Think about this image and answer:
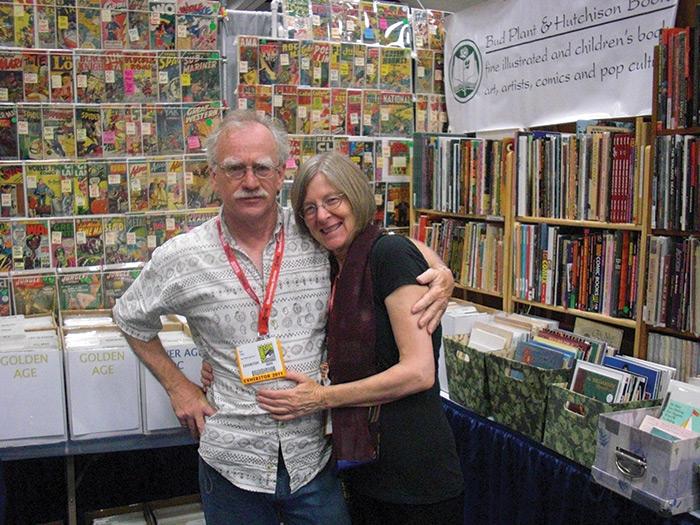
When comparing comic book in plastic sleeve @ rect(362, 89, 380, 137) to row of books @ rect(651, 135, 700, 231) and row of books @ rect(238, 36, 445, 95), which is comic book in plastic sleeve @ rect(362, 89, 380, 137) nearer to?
row of books @ rect(238, 36, 445, 95)

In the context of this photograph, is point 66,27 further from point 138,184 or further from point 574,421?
point 574,421

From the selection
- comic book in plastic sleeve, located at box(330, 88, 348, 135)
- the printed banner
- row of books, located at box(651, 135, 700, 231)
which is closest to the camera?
row of books, located at box(651, 135, 700, 231)

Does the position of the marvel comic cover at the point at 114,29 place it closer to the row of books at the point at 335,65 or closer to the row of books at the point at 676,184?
the row of books at the point at 335,65

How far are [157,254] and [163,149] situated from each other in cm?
176

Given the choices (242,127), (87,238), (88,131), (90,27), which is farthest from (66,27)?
(242,127)

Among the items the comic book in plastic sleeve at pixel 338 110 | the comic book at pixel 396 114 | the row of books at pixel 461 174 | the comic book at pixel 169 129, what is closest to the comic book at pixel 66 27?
the comic book at pixel 169 129

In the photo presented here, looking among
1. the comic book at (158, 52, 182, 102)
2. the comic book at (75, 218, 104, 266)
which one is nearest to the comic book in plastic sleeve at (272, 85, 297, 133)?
the comic book at (158, 52, 182, 102)

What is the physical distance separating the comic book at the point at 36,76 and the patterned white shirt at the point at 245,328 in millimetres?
1850

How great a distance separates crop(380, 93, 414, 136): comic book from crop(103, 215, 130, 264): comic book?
1.40m

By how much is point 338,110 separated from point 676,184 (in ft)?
5.84

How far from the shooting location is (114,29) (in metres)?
3.14

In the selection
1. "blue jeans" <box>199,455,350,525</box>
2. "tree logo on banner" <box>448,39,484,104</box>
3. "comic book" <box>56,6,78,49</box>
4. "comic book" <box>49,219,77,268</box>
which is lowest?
"blue jeans" <box>199,455,350,525</box>

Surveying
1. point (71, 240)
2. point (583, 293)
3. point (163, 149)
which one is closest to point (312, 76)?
point (163, 149)

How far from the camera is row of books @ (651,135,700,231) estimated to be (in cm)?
224
